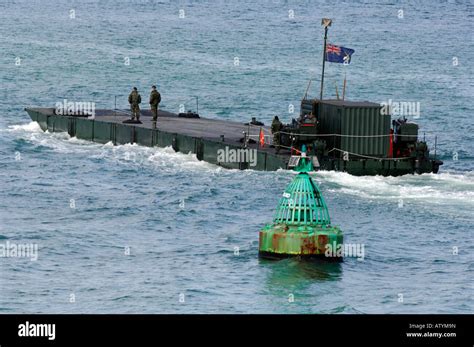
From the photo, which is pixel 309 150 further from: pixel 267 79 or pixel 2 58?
pixel 2 58

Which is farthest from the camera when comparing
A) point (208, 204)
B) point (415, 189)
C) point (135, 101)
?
point (135, 101)

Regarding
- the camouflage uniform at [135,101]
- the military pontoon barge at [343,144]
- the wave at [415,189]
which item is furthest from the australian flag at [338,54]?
the camouflage uniform at [135,101]

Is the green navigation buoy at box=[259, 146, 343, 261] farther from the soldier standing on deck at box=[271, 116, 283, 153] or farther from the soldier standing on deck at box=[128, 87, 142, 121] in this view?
the soldier standing on deck at box=[128, 87, 142, 121]

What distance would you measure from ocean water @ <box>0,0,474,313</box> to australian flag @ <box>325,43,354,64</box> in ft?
15.8

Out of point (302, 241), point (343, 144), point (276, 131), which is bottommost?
point (302, 241)

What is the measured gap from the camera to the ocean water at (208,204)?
34.3 meters

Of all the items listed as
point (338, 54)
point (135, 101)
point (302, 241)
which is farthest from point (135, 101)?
point (302, 241)

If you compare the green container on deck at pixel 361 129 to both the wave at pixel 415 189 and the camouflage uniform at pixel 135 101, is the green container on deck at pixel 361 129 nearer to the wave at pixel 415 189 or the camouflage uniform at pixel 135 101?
the wave at pixel 415 189

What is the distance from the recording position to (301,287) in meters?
34.2

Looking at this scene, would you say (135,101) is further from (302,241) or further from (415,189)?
(302,241)

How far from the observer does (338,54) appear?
54156mm

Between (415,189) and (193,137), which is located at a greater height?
(193,137)

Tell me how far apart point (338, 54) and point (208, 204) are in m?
9.64

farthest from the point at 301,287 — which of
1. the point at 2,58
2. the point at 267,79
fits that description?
the point at 2,58
